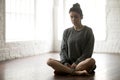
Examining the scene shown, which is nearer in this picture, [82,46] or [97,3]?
[82,46]

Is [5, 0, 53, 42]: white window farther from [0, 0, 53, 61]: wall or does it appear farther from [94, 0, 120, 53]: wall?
[94, 0, 120, 53]: wall

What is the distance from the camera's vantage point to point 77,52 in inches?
167

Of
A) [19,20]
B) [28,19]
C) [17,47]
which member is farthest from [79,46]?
[28,19]

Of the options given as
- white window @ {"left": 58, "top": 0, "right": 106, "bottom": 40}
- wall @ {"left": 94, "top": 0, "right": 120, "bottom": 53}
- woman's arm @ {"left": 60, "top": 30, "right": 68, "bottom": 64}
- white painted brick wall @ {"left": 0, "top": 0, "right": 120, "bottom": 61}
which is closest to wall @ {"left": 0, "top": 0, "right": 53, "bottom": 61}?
white painted brick wall @ {"left": 0, "top": 0, "right": 120, "bottom": 61}

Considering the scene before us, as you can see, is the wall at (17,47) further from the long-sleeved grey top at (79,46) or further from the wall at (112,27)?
the long-sleeved grey top at (79,46)

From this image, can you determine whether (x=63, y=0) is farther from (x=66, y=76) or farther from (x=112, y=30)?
(x=66, y=76)

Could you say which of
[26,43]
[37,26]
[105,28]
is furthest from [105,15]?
[26,43]

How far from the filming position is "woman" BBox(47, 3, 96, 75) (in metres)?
4.15

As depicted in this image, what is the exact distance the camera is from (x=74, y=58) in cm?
427

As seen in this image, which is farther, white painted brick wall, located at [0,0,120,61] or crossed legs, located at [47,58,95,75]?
white painted brick wall, located at [0,0,120,61]

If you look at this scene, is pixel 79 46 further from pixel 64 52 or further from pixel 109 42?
pixel 109 42

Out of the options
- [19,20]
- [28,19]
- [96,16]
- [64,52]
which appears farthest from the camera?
[96,16]

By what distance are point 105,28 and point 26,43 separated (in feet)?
8.62

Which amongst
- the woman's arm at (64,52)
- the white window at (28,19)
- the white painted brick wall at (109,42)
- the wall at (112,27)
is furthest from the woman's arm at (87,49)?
the wall at (112,27)
